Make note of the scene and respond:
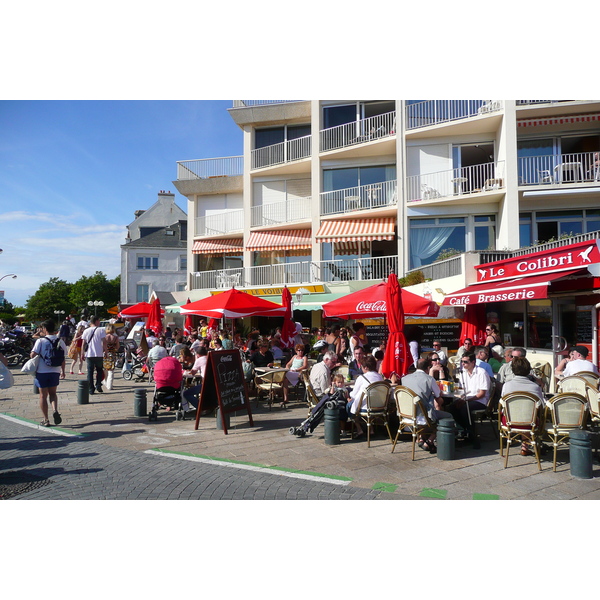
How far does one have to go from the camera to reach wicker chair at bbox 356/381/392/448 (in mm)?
6809

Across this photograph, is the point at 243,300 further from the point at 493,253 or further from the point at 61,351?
the point at 493,253

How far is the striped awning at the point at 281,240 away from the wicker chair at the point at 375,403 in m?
16.6

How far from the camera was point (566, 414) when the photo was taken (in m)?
5.79

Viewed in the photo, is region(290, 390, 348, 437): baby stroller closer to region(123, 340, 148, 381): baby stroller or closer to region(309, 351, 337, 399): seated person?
region(309, 351, 337, 399): seated person

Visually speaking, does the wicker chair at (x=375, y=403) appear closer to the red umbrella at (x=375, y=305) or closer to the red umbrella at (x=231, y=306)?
the red umbrella at (x=375, y=305)

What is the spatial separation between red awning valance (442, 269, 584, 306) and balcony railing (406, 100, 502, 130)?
9.92 m

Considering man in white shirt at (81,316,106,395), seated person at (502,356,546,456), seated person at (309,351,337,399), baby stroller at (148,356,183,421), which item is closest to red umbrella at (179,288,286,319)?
man in white shirt at (81,316,106,395)

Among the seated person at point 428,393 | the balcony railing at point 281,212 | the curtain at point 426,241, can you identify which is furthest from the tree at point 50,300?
the seated person at point 428,393

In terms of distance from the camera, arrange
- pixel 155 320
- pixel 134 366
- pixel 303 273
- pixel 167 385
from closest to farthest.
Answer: pixel 167 385
pixel 134 366
pixel 155 320
pixel 303 273

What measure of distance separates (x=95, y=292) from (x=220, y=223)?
37.6 m

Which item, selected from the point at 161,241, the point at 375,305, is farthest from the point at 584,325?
the point at 161,241

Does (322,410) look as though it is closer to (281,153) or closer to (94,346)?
(94,346)

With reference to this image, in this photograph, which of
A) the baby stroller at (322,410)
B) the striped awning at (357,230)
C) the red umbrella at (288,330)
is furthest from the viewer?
the striped awning at (357,230)

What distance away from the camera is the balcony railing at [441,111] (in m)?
18.6
